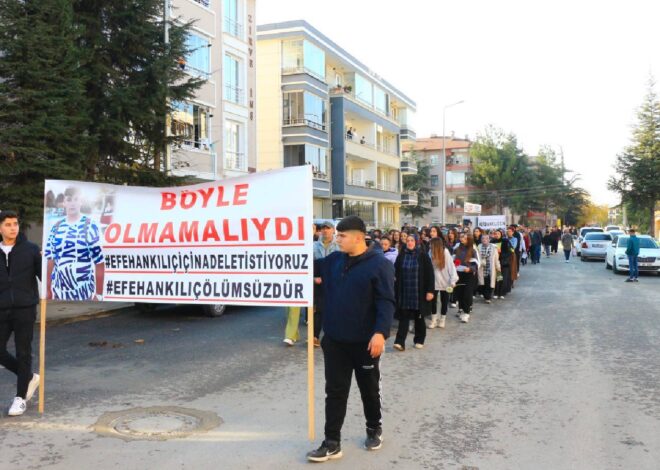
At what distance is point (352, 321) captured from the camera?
448cm

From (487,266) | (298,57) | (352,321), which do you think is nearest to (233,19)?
(298,57)

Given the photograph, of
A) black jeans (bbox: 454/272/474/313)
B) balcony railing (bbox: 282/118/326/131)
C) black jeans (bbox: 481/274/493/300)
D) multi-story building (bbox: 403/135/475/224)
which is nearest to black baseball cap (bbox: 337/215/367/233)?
black jeans (bbox: 454/272/474/313)

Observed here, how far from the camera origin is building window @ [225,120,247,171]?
88.2 ft

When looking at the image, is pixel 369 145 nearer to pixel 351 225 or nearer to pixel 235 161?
pixel 235 161

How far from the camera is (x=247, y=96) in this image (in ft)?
92.8

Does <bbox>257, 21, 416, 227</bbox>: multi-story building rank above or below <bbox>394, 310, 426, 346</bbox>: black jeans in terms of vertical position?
above

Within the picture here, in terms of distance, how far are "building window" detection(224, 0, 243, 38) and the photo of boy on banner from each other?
2277 centimetres

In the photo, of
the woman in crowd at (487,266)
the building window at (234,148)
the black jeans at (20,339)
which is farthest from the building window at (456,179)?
the black jeans at (20,339)

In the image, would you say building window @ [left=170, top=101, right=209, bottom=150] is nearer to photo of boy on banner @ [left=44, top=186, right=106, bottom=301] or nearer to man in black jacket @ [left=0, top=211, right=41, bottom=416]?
photo of boy on banner @ [left=44, top=186, right=106, bottom=301]

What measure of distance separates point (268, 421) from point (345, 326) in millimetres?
1582

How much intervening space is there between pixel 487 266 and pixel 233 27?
19.0 m

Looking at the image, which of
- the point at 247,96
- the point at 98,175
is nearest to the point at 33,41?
the point at 98,175

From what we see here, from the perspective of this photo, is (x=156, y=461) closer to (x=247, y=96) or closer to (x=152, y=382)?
(x=152, y=382)

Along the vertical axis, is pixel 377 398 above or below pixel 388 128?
below
